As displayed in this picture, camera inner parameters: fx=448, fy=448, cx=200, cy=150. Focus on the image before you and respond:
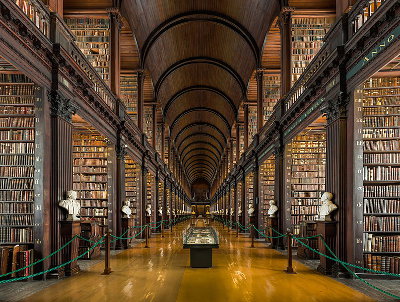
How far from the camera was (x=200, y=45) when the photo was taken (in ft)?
71.7

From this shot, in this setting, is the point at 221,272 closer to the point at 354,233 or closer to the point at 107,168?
the point at 354,233

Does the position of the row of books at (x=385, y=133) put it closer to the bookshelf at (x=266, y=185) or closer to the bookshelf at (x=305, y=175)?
the bookshelf at (x=305, y=175)

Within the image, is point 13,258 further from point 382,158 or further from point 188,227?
point 382,158

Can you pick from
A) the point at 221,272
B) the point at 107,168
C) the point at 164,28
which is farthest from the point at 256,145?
the point at 221,272

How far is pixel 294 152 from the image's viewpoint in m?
14.0

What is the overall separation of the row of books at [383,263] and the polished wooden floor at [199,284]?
0.79 meters

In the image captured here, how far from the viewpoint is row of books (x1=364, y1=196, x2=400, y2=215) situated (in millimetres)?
7973

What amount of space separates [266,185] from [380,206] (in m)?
10.4

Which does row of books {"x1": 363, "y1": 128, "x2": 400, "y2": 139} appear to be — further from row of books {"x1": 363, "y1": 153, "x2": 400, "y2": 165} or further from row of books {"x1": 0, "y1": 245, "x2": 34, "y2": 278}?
row of books {"x1": 0, "y1": 245, "x2": 34, "y2": 278}

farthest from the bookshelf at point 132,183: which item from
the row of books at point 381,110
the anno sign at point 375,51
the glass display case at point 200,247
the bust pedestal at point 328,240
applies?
the anno sign at point 375,51

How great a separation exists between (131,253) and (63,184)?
4420 millimetres

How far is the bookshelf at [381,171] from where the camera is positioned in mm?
7809

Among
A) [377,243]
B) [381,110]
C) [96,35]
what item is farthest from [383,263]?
[96,35]

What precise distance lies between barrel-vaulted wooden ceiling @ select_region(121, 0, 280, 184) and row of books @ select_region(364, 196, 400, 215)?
7.97m
